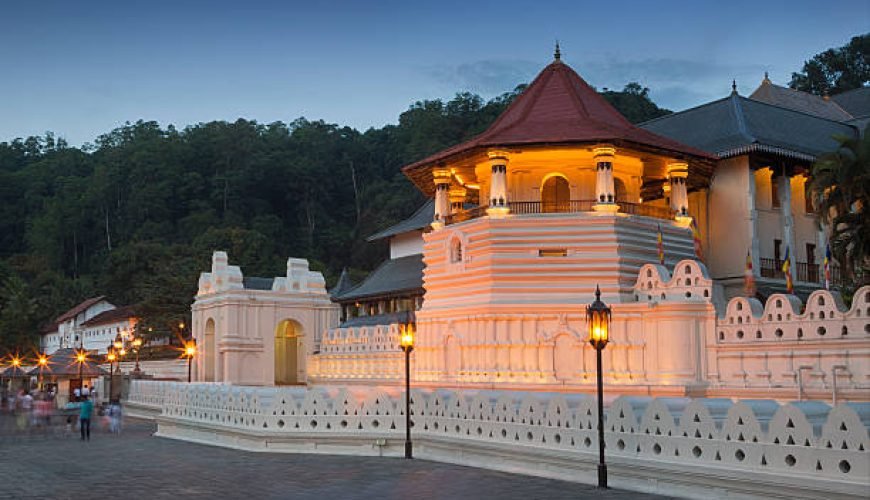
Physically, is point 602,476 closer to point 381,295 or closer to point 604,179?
point 604,179

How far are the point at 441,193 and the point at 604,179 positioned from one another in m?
5.91

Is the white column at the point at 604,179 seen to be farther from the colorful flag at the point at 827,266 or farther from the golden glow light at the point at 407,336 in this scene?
the golden glow light at the point at 407,336

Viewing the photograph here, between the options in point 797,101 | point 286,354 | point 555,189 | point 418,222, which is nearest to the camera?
point 555,189

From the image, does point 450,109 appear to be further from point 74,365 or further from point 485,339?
point 485,339

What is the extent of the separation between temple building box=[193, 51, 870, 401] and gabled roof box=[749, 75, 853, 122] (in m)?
6.53

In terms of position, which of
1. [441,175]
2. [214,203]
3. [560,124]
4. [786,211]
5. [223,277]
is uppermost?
[214,203]

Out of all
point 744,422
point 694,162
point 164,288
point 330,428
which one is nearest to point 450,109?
point 164,288

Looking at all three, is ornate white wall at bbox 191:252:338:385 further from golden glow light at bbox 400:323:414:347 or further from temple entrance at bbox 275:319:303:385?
golden glow light at bbox 400:323:414:347

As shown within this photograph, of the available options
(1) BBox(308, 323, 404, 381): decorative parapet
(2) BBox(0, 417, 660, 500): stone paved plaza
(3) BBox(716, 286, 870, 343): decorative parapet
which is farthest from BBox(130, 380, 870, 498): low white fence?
(1) BBox(308, 323, 404, 381): decorative parapet

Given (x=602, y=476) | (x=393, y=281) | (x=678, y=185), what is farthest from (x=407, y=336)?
(x=393, y=281)

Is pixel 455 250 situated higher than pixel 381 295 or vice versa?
pixel 455 250

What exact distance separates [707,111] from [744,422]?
25.4m

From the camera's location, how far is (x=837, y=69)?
72562 millimetres

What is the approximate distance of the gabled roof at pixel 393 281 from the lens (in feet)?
142
